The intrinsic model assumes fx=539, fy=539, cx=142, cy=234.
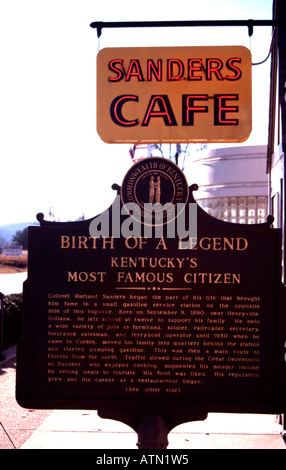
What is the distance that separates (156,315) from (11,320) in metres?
8.84

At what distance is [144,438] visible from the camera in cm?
382

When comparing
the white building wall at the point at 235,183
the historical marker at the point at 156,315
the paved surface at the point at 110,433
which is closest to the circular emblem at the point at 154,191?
the historical marker at the point at 156,315

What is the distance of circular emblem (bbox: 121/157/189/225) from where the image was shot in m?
3.91

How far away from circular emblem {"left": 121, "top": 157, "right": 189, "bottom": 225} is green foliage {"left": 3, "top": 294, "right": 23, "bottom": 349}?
8.56 m

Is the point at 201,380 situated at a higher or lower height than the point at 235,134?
lower

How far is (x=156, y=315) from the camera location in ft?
12.9

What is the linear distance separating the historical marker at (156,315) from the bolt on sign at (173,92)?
0.91 metres

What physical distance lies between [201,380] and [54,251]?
142 centimetres

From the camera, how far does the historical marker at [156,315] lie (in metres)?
3.87

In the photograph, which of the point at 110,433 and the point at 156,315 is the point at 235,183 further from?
the point at 156,315

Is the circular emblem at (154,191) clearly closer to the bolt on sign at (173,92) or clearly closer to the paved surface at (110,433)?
the bolt on sign at (173,92)
